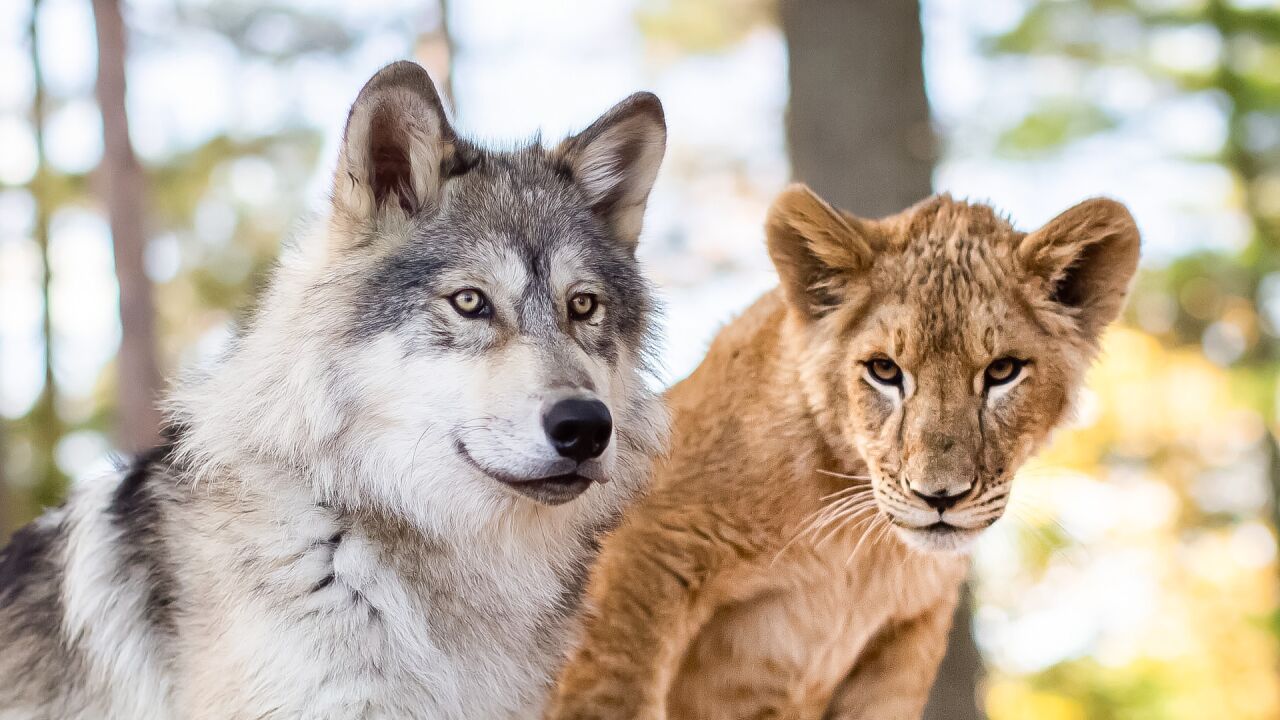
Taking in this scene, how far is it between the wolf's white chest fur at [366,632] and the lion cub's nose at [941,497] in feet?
4.13

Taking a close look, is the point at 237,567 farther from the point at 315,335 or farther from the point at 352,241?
the point at 352,241

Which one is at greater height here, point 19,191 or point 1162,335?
point 19,191

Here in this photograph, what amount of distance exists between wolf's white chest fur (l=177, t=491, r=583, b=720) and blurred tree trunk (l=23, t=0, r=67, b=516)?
12.9 m

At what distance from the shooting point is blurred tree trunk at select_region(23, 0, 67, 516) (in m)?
14.3

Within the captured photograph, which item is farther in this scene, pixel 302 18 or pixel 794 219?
pixel 302 18

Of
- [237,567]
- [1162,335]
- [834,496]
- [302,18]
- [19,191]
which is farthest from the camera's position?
[302,18]

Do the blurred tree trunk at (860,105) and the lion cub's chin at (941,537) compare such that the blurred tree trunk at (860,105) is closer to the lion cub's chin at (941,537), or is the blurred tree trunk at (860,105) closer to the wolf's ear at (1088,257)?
the wolf's ear at (1088,257)

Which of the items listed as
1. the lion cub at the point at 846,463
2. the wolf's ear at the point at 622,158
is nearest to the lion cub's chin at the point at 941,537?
the lion cub at the point at 846,463

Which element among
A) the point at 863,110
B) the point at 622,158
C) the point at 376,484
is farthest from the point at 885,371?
the point at 863,110

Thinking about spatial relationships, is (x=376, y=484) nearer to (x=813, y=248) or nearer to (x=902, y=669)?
(x=813, y=248)

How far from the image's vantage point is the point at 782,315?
416 centimetres

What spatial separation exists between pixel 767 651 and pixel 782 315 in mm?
1295

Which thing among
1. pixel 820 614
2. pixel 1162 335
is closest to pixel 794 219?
pixel 820 614

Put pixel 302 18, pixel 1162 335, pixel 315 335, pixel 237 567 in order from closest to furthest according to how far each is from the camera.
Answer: pixel 237 567
pixel 315 335
pixel 1162 335
pixel 302 18
